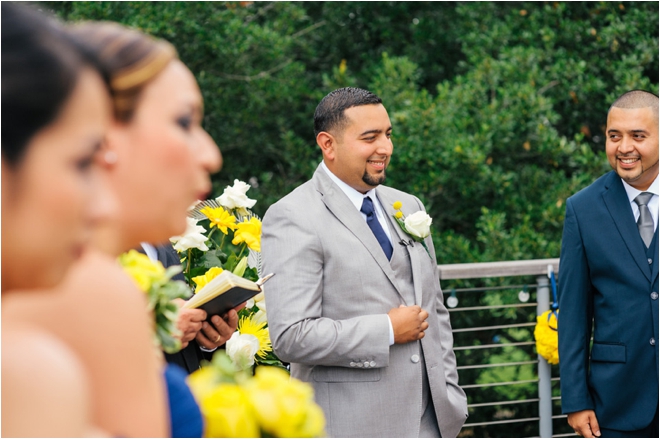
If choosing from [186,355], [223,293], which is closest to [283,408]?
[223,293]

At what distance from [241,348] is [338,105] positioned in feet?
3.80

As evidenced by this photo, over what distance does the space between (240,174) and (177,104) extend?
6356 mm

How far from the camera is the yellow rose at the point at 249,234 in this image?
3.22m

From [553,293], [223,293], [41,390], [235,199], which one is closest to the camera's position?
[41,390]

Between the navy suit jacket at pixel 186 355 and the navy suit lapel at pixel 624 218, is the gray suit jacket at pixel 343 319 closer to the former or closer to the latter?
the navy suit jacket at pixel 186 355

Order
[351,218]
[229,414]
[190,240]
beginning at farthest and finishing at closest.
Answer: [351,218]
[190,240]
[229,414]

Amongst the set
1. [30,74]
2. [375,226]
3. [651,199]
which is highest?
[30,74]

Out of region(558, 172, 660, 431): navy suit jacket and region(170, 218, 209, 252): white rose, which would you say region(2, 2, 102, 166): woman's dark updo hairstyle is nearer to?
region(170, 218, 209, 252): white rose

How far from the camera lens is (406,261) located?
10.6 feet

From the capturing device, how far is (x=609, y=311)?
11.5 feet

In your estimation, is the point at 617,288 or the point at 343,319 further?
the point at 617,288

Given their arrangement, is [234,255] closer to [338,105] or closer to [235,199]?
[235,199]

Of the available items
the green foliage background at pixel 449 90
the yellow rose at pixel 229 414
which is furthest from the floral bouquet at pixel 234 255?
the green foliage background at pixel 449 90

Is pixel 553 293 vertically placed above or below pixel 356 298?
below
